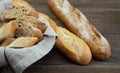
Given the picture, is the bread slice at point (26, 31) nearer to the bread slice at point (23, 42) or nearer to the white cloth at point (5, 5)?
the bread slice at point (23, 42)

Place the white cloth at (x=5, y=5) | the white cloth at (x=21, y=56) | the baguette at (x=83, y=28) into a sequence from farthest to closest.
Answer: the white cloth at (x=5, y=5) < the baguette at (x=83, y=28) < the white cloth at (x=21, y=56)

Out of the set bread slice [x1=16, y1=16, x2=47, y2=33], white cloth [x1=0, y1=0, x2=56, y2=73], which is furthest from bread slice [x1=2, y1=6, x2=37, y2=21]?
white cloth [x1=0, y1=0, x2=56, y2=73]

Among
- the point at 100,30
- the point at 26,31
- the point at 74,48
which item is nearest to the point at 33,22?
the point at 26,31

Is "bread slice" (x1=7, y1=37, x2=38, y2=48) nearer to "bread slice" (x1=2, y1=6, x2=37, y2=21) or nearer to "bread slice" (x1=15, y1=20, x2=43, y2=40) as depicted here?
"bread slice" (x1=15, y1=20, x2=43, y2=40)

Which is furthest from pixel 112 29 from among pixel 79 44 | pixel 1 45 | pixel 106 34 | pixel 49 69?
pixel 1 45

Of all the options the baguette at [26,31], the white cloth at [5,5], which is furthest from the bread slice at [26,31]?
the white cloth at [5,5]

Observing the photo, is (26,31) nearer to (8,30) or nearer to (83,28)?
(8,30)

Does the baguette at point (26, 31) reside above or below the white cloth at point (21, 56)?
above
